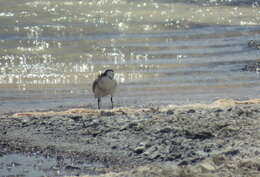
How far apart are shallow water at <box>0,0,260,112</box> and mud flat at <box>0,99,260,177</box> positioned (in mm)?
8896

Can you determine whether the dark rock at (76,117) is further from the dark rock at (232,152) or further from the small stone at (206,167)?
the small stone at (206,167)

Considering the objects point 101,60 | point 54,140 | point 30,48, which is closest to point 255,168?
point 54,140

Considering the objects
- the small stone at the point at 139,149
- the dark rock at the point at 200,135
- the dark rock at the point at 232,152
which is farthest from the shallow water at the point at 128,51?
the dark rock at the point at 232,152

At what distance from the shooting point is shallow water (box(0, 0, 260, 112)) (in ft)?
98.2

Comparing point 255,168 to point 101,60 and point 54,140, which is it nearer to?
point 54,140

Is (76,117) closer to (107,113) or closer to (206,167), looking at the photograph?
(107,113)

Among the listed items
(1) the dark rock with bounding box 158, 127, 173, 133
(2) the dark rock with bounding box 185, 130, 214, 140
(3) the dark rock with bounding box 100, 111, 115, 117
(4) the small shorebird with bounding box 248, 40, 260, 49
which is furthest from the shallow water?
(2) the dark rock with bounding box 185, 130, 214, 140

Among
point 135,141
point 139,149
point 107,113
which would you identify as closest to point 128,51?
point 107,113

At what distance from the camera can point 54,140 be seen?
16109 mm

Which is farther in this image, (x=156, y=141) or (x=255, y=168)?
(x=156, y=141)

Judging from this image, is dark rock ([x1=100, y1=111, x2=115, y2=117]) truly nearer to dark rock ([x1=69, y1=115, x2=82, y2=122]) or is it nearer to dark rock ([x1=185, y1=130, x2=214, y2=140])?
dark rock ([x1=69, y1=115, x2=82, y2=122])

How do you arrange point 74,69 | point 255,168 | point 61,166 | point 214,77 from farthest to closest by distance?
point 74,69 < point 214,77 < point 61,166 < point 255,168

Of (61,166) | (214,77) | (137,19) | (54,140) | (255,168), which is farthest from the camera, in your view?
(137,19)

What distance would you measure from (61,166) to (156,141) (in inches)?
72.9
